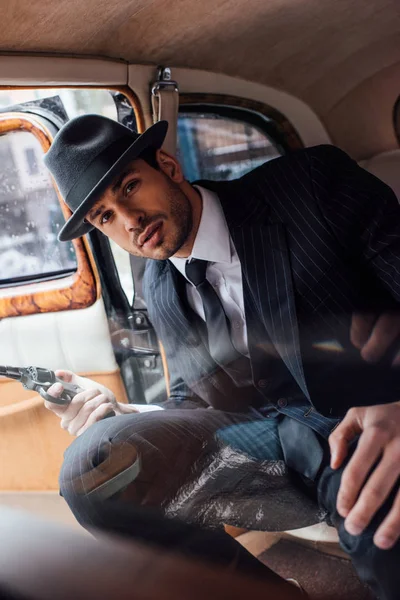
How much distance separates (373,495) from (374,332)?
1.29ft

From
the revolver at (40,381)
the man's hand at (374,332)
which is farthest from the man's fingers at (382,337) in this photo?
the revolver at (40,381)

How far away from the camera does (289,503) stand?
0.96m

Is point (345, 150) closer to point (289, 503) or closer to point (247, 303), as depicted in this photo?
point (247, 303)

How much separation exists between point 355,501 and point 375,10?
3.53 ft

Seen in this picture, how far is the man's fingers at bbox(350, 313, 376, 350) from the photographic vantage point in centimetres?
116

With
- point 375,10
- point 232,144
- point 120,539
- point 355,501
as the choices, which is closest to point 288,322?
point 355,501

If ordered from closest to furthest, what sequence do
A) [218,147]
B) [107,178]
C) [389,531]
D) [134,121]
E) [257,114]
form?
1. [389,531]
2. [107,178]
3. [134,121]
4. [218,147]
5. [257,114]

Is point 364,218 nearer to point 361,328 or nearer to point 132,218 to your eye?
point 361,328

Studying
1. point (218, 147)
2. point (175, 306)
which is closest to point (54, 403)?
point (175, 306)

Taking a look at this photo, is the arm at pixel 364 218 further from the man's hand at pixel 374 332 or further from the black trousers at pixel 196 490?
the black trousers at pixel 196 490

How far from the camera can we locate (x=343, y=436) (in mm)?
956

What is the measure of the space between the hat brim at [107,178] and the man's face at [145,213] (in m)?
0.01

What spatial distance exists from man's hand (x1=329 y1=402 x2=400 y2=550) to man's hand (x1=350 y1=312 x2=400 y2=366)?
8.1 inches

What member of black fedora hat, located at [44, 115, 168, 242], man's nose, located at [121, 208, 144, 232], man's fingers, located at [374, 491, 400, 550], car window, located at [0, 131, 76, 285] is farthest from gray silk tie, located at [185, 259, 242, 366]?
man's fingers, located at [374, 491, 400, 550]
